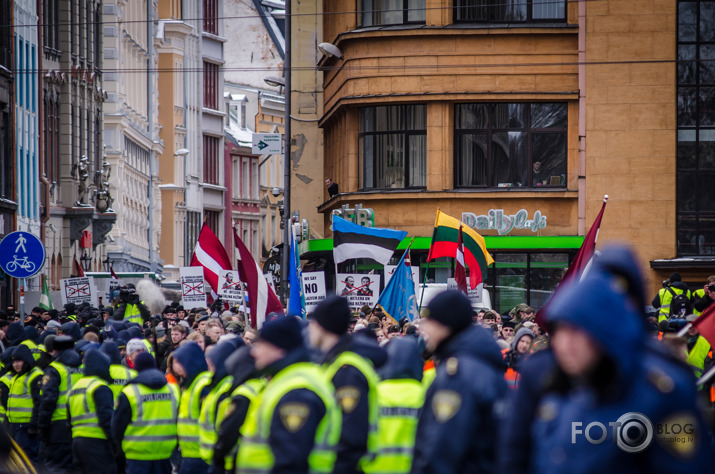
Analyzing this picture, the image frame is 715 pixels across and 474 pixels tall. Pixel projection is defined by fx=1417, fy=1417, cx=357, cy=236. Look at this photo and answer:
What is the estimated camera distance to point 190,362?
1142 cm

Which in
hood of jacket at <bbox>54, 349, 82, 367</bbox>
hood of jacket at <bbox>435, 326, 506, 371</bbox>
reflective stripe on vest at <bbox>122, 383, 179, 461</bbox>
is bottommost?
reflective stripe on vest at <bbox>122, 383, 179, 461</bbox>

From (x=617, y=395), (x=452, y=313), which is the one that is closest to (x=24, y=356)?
(x=452, y=313)

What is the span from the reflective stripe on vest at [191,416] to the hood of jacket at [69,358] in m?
2.98

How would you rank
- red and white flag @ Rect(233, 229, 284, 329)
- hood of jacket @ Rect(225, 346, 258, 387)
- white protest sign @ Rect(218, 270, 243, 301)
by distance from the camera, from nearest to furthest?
hood of jacket @ Rect(225, 346, 258, 387)
red and white flag @ Rect(233, 229, 284, 329)
white protest sign @ Rect(218, 270, 243, 301)

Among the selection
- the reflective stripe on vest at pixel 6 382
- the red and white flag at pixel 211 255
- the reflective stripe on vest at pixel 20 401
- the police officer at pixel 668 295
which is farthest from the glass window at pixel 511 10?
the reflective stripe on vest at pixel 20 401

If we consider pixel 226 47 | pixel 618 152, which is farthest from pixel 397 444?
pixel 226 47

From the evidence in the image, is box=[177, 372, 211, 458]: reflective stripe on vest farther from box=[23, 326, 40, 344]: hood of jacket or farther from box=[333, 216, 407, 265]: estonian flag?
box=[333, 216, 407, 265]: estonian flag

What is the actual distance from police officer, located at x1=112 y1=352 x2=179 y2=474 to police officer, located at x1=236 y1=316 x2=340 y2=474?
4.82m

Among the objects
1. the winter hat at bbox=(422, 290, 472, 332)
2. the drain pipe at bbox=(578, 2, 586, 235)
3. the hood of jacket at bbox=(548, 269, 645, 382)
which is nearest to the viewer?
the hood of jacket at bbox=(548, 269, 645, 382)

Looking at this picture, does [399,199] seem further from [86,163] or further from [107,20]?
[107,20]

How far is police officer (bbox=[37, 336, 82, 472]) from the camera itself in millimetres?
13969

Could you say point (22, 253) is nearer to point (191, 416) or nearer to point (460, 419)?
point (191, 416)

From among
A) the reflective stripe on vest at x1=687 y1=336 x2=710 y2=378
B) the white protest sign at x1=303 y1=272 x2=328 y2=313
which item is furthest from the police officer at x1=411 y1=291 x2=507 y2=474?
the white protest sign at x1=303 y1=272 x2=328 y2=313

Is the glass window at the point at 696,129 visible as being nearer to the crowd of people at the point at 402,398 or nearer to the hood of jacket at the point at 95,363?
the crowd of people at the point at 402,398
